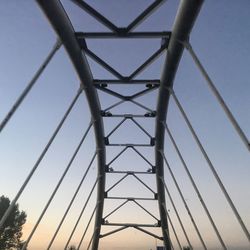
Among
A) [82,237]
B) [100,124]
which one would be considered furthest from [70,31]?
[82,237]

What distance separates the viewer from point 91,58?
1370 centimetres

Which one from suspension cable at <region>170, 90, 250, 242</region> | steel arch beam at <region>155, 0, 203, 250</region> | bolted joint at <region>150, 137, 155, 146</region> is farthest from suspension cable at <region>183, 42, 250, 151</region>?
bolted joint at <region>150, 137, 155, 146</region>

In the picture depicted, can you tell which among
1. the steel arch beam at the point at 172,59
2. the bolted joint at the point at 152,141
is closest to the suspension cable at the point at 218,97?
the steel arch beam at the point at 172,59

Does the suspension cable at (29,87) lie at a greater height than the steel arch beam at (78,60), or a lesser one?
lesser

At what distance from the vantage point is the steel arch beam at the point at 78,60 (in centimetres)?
1056

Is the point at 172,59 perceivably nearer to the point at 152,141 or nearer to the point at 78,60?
the point at 78,60

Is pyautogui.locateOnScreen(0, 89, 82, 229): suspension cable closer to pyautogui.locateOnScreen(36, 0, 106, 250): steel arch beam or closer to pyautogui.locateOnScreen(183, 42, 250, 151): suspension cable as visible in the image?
pyautogui.locateOnScreen(36, 0, 106, 250): steel arch beam

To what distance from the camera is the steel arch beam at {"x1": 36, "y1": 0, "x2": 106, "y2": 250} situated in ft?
34.6

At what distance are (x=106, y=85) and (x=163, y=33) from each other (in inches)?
189

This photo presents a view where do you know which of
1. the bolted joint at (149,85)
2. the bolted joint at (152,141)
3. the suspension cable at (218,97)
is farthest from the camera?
the bolted joint at (152,141)

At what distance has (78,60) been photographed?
13.6 meters

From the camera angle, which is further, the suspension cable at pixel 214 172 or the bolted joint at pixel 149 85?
the bolted joint at pixel 149 85

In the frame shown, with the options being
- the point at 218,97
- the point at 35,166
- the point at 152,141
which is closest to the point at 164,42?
the point at 218,97

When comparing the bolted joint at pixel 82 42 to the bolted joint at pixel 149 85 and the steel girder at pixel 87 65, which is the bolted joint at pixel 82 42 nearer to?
the steel girder at pixel 87 65
